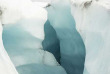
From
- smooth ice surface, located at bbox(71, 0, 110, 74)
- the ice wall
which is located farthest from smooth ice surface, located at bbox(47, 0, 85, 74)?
smooth ice surface, located at bbox(71, 0, 110, 74)

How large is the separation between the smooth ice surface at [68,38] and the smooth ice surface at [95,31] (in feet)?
0.83

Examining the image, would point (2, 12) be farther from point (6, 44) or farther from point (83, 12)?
point (83, 12)

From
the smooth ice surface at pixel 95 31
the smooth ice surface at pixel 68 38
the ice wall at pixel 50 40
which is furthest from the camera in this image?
the ice wall at pixel 50 40

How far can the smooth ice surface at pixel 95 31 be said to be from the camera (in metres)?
1.39

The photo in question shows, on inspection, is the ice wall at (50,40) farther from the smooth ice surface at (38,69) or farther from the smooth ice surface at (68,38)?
the smooth ice surface at (38,69)

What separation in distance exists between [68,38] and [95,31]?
43 centimetres

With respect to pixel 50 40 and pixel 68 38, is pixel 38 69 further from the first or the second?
pixel 50 40

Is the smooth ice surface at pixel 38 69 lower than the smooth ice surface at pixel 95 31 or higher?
lower

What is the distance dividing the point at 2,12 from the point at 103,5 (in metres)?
0.54

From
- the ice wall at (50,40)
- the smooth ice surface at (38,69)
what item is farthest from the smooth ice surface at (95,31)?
the ice wall at (50,40)

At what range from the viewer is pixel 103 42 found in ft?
4.62

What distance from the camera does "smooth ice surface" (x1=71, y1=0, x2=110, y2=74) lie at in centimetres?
139

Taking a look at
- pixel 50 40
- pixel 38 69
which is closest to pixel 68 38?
pixel 50 40

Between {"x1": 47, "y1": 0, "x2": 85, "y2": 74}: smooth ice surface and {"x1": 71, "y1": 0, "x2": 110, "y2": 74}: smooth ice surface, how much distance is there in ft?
0.83
